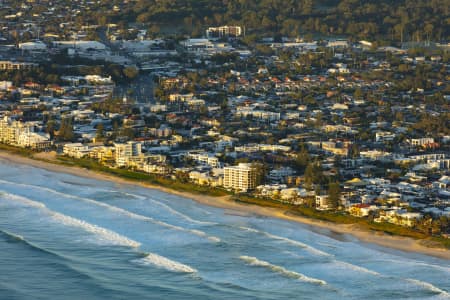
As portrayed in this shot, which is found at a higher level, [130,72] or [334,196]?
[130,72]

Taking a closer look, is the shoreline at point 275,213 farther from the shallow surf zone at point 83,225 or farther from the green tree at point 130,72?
the green tree at point 130,72

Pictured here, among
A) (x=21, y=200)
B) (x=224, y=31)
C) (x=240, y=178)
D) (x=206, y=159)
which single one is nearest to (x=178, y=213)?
(x=240, y=178)

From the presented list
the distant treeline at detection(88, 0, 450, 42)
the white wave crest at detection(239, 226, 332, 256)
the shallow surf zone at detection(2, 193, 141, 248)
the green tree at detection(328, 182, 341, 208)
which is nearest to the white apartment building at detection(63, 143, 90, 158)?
the shallow surf zone at detection(2, 193, 141, 248)

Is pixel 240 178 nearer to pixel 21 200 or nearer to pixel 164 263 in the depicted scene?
pixel 21 200

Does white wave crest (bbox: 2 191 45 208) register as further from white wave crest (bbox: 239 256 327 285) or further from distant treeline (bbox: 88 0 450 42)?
distant treeline (bbox: 88 0 450 42)

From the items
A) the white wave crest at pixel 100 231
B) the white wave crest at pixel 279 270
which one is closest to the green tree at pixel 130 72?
the white wave crest at pixel 100 231
